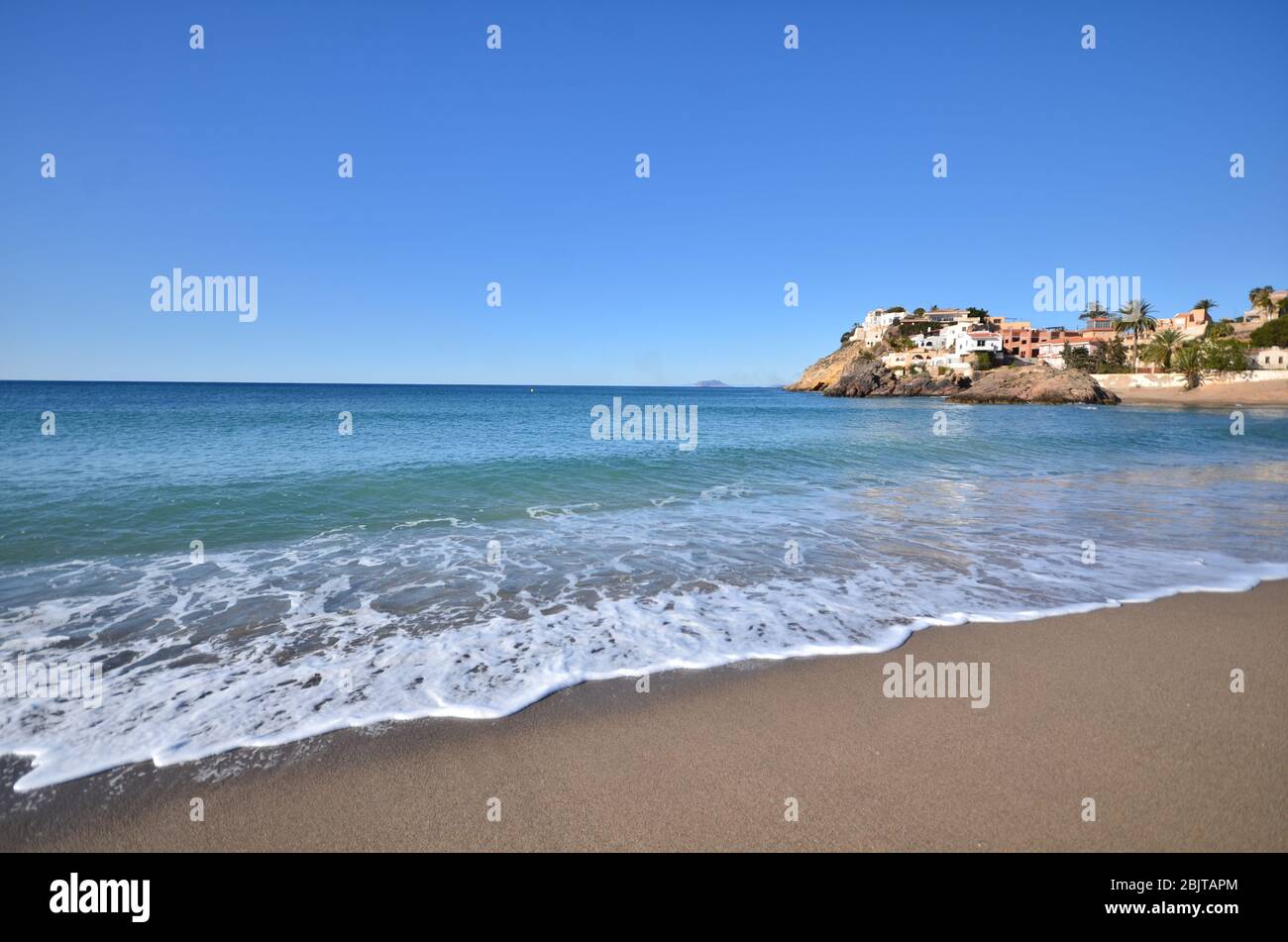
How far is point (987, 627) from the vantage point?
6.15 meters

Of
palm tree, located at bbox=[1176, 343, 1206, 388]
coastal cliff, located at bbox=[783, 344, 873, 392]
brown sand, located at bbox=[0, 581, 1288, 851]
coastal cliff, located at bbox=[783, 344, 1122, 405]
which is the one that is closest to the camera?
brown sand, located at bbox=[0, 581, 1288, 851]

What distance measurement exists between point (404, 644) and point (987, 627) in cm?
607

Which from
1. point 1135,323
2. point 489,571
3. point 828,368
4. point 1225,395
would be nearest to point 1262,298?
point 1135,323

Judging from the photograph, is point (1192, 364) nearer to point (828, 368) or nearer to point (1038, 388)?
point (1038, 388)

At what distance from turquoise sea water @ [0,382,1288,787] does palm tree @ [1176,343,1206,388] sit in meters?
75.1

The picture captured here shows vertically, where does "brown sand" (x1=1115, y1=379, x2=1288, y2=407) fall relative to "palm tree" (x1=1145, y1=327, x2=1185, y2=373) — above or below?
below

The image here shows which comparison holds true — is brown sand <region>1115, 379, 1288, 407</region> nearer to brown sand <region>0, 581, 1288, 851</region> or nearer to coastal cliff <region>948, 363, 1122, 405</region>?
coastal cliff <region>948, 363, 1122, 405</region>

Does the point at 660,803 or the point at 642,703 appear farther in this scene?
the point at 642,703

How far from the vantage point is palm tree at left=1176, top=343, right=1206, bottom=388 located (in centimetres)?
7381

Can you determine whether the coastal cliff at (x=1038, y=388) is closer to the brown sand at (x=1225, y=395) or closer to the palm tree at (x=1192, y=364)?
the brown sand at (x=1225, y=395)

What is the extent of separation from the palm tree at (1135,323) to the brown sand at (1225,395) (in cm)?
2058

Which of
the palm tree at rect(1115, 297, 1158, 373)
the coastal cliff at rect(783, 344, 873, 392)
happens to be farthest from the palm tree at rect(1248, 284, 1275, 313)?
the coastal cliff at rect(783, 344, 873, 392)
